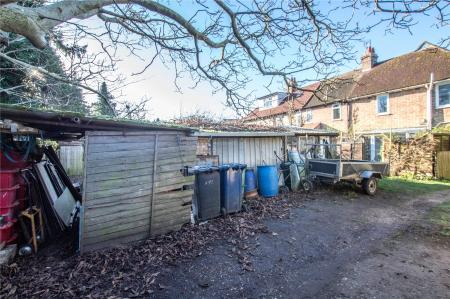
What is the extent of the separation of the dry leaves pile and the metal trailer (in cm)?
467

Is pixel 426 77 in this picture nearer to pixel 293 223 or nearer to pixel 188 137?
pixel 293 223

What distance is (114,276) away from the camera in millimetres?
3854

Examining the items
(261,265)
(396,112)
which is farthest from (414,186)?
(261,265)

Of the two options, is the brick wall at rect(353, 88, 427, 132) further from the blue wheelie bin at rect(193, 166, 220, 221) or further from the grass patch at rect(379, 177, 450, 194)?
the blue wheelie bin at rect(193, 166, 220, 221)

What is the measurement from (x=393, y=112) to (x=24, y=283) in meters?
19.6

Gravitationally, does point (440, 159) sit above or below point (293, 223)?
above

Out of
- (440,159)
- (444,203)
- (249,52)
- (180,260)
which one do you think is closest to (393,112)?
(440,159)

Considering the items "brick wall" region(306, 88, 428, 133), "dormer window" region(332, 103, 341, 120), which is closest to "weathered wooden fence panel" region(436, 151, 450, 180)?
"brick wall" region(306, 88, 428, 133)

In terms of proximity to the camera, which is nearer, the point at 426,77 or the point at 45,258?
the point at 45,258

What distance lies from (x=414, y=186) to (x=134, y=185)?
1170 cm

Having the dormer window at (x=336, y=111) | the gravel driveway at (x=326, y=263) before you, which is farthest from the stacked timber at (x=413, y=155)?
the gravel driveway at (x=326, y=263)

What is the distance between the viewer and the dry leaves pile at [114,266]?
11.5ft

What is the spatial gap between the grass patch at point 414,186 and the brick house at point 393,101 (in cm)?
315

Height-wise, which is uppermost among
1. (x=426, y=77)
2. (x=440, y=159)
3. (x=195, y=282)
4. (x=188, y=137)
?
(x=426, y=77)
